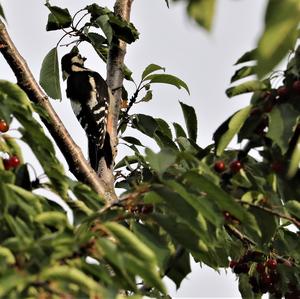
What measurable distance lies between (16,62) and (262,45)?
3149mm

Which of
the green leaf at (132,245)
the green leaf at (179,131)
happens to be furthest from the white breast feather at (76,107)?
the green leaf at (132,245)

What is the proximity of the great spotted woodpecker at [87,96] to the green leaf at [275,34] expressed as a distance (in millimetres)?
5577

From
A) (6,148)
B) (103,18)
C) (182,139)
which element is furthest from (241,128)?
(103,18)

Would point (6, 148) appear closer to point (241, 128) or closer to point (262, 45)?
point (241, 128)

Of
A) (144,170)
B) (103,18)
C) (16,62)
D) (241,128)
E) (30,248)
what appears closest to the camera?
(30,248)

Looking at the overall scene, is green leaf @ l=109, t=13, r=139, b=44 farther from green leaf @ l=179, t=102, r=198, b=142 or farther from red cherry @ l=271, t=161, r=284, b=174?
red cherry @ l=271, t=161, r=284, b=174

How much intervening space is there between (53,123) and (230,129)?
177cm

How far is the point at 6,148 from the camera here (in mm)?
2895

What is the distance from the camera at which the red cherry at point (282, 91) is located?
263 cm

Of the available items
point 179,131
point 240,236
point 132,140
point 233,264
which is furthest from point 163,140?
point 240,236

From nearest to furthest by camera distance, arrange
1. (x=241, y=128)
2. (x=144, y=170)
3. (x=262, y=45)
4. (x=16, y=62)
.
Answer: (x=262, y=45), (x=241, y=128), (x=16, y=62), (x=144, y=170)

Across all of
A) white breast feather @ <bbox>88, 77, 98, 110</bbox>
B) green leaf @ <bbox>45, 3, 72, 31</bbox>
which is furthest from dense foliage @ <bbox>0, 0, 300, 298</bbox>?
white breast feather @ <bbox>88, 77, 98, 110</bbox>

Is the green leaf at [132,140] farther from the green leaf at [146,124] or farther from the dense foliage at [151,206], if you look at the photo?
the dense foliage at [151,206]

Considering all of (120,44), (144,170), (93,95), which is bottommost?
(144,170)
